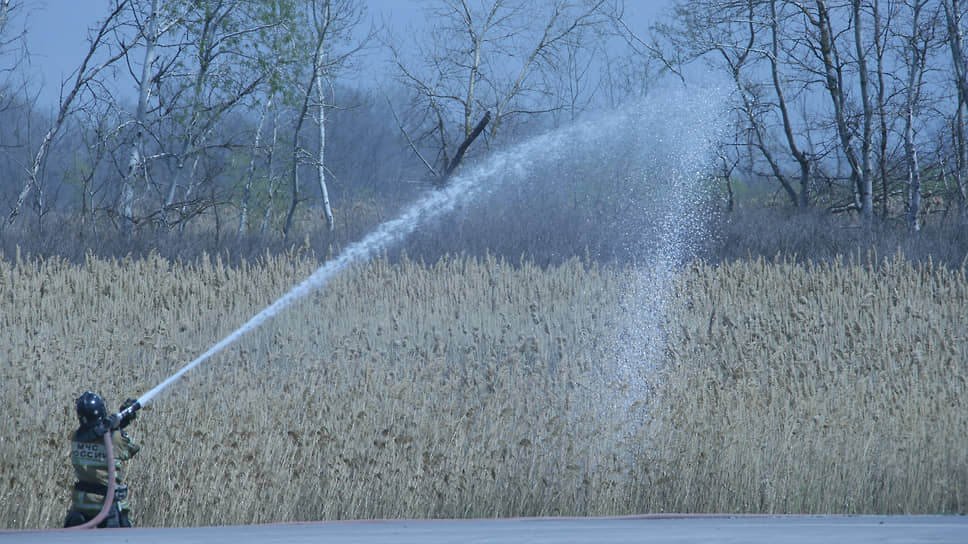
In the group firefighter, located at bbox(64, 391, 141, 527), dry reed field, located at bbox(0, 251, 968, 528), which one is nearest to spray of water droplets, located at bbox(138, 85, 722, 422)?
dry reed field, located at bbox(0, 251, 968, 528)

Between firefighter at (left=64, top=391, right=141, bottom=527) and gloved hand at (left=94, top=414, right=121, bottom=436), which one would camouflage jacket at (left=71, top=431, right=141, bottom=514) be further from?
gloved hand at (left=94, top=414, right=121, bottom=436)

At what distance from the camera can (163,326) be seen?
436 inches

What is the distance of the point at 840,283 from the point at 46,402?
10912mm

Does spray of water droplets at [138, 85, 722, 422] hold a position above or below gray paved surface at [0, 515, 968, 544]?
above

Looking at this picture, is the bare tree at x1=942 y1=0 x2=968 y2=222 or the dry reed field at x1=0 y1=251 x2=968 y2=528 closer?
the dry reed field at x1=0 y1=251 x2=968 y2=528

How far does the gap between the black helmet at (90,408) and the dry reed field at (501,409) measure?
1864mm

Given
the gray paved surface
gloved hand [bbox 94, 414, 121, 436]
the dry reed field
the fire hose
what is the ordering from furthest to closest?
1. the dry reed field
2. gloved hand [bbox 94, 414, 121, 436]
3. the fire hose
4. the gray paved surface

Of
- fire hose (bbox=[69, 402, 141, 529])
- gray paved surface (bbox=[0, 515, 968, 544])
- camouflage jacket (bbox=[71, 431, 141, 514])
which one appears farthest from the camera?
camouflage jacket (bbox=[71, 431, 141, 514])

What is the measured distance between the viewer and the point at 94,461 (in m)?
4.00

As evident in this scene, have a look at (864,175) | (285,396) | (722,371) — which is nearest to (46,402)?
(285,396)

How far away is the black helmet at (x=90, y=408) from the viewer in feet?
12.7

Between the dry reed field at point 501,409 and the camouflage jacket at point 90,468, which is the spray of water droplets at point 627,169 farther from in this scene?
the camouflage jacket at point 90,468

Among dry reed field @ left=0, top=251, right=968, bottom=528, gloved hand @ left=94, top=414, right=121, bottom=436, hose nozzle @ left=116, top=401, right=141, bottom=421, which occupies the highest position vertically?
hose nozzle @ left=116, top=401, right=141, bottom=421

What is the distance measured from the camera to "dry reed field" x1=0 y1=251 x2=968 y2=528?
19.6 ft
